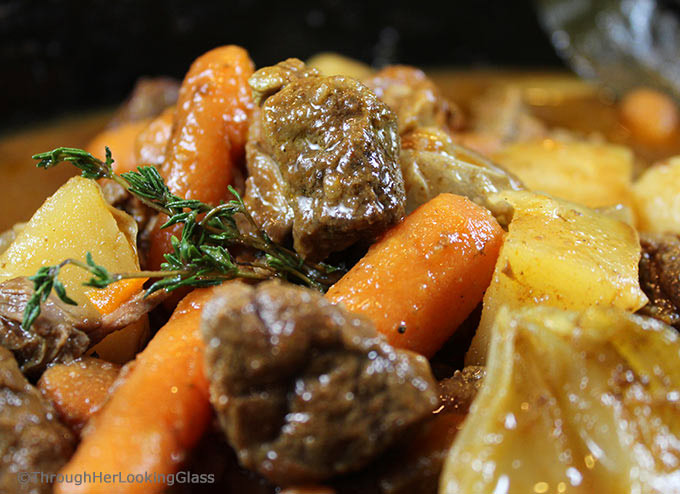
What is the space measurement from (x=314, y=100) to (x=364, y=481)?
37.4 inches

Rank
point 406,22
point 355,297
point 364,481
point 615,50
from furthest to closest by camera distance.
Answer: point 406,22, point 615,50, point 355,297, point 364,481

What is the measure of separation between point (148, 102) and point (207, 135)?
1731 millimetres

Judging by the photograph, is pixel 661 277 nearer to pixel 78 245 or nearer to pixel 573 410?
pixel 573 410

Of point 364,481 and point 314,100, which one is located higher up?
point 314,100

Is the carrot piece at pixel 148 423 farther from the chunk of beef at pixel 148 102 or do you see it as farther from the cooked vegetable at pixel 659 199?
the chunk of beef at pixel 148 102

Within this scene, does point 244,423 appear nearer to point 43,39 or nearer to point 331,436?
point 331,436

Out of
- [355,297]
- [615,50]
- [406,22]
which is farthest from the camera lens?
[406,22]

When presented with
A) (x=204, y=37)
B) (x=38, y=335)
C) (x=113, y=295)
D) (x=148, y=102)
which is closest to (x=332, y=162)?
(x=113, y=295)

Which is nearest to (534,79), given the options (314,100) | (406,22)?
(406,22)

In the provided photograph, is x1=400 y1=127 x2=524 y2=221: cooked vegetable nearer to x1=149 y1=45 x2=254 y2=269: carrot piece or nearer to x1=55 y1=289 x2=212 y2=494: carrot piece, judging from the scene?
x1=149 y1=45 x2=254 y2=269: carrot piece

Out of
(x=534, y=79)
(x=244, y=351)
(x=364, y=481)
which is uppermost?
(x=244, y=351)

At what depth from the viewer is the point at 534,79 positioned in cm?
525

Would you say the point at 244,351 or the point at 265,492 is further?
the point at 265,492

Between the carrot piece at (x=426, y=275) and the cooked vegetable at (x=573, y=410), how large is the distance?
267mm
